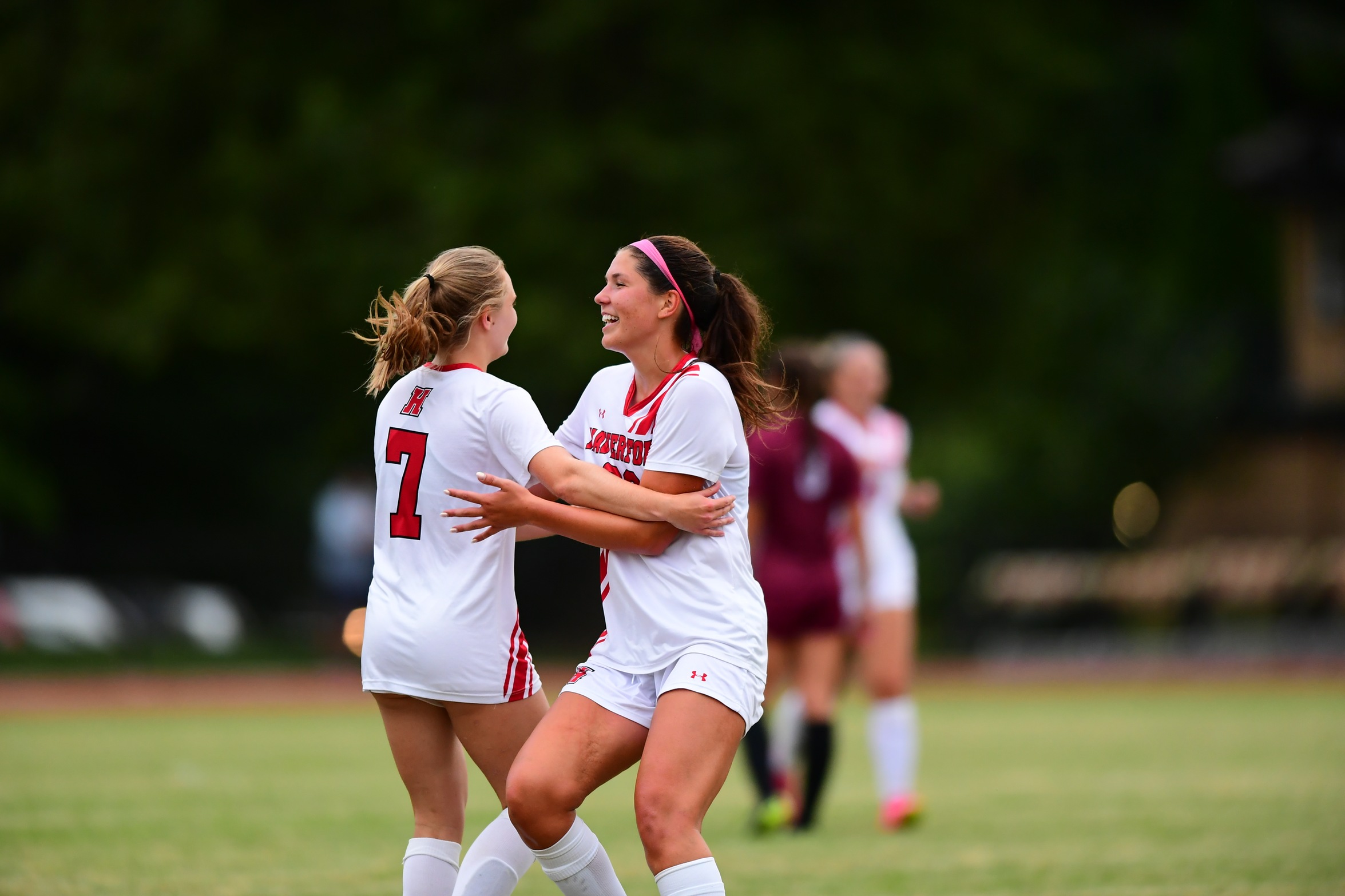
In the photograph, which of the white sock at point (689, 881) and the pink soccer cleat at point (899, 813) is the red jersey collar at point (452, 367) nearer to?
the white sock at point (689, 881)

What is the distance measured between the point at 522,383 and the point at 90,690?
6.88 metres

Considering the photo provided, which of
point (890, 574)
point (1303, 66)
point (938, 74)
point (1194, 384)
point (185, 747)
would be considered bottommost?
point (185, 747)

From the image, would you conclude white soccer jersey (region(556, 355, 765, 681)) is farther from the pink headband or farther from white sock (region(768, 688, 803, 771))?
white sock (region(768, 688, 803, 771))

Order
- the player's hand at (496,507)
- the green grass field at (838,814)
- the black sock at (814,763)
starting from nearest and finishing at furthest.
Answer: the player's hand at (496,507)
the green grass field at (838,814)
the black sock at (814,763)

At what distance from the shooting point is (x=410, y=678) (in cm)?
475

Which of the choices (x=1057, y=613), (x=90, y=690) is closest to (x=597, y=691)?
(x=90, y=690)

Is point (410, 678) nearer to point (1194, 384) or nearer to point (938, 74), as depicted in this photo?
point (938, 74)

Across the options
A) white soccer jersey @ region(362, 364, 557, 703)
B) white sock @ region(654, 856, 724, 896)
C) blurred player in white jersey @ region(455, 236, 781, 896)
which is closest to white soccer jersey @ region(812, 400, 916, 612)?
blurred player in white jersey @ region(455, 236, 781, 896)

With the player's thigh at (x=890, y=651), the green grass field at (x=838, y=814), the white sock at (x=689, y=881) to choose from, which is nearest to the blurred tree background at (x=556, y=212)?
the green grass field at (x=838, y=814)

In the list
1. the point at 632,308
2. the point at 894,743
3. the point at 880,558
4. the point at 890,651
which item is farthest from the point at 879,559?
the point at 632,308

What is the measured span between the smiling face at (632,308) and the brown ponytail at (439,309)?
13.0 inches

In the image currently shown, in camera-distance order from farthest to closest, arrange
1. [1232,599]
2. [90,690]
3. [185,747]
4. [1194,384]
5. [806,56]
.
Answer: [1194,384]
[1232,599]
[806,56]
[90,690]
[185,747]

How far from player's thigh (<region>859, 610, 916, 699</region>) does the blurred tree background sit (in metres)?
11.1

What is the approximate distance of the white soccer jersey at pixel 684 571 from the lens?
4.78 m
